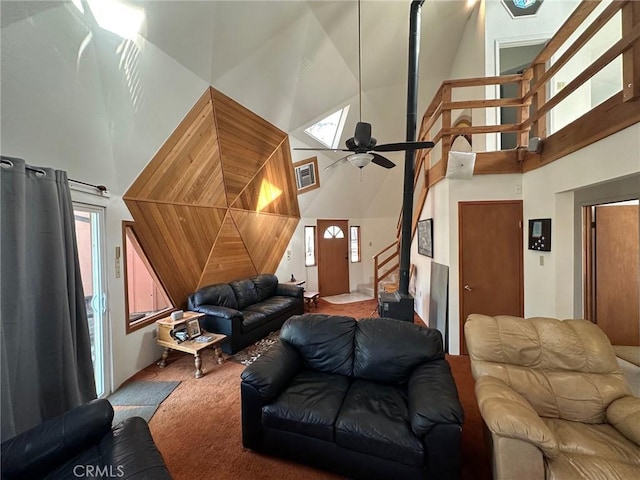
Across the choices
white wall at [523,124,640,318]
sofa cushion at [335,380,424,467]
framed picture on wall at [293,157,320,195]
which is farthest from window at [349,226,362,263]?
sofa cushion at [335,380,424,467]

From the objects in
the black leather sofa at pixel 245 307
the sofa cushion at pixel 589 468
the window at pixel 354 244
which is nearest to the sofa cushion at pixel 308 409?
the sofa cushion at pixel 589 468

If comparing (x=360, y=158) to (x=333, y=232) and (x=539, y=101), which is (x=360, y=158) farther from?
(x=333, y=232)

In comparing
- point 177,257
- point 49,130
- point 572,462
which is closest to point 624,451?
point 572,462

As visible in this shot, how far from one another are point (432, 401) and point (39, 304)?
110 inches

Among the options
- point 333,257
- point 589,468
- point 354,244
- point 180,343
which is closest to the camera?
point 589,468

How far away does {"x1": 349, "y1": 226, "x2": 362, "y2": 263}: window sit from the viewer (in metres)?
7.83

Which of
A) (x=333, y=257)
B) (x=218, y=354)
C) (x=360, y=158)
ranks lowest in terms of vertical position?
(x=218, y=354)

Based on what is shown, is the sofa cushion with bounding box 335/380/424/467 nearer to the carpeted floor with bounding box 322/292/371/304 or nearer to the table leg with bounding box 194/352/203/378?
the table leg with bounding box 194/352/203/378

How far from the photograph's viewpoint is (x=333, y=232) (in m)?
7.46

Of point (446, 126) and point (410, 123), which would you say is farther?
point (410, 123)

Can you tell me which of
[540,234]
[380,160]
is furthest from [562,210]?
[380,160]

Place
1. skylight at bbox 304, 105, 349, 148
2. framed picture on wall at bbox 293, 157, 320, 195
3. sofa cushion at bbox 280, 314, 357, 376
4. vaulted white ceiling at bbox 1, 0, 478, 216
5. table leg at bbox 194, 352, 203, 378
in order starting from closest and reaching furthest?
vaulted white ceiling at bbox 1, 0, 478, 216 < sofa cushion at bbox 280, 314, 357, 376 < table leg at bbox 194, 352, 203, 378 < skylight at bbox 304, 105, 349, 148 < framed picture on wall at bbox 293, 157, 320, 195

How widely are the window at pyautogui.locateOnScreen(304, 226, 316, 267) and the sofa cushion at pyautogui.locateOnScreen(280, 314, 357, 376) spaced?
4.50 metres

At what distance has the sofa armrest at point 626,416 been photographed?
1458 millimetres
